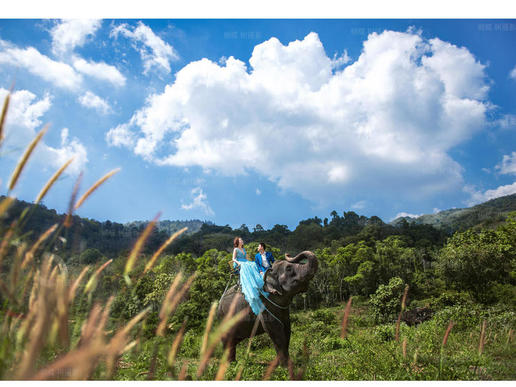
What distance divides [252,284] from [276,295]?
48 cm

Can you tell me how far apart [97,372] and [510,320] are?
10.1m

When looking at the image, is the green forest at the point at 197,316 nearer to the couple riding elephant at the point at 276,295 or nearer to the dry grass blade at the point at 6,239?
the dry grass blade at the point at 6,239

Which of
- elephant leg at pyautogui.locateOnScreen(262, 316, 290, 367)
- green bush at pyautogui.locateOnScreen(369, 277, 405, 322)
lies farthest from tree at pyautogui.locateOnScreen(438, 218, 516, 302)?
elephant leg at pyautogui.locateOnScreen(262, 316, 290, 367)

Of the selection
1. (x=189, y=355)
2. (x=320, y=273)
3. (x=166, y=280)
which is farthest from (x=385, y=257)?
(x=189, y=355)

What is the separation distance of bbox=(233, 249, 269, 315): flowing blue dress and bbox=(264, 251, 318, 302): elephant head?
155 mm

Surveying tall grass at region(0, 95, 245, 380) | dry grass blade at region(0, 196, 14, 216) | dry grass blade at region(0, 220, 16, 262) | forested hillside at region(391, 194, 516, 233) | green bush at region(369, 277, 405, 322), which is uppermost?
forested hillside at region(391, 194, 516, 233)

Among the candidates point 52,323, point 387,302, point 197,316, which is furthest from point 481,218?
point 52,323

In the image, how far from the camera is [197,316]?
1505cm

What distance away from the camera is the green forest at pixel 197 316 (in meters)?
1.47

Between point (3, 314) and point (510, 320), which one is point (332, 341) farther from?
point (3, 314)

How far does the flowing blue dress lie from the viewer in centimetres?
543

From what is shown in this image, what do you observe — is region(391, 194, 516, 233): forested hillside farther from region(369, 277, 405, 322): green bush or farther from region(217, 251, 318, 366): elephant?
region(217, 251, 318, 366): elephant

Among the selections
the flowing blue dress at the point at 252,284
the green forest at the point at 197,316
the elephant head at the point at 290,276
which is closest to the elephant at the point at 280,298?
the elephant head at the point at 290,276

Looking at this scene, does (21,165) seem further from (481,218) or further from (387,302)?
(481,218)
